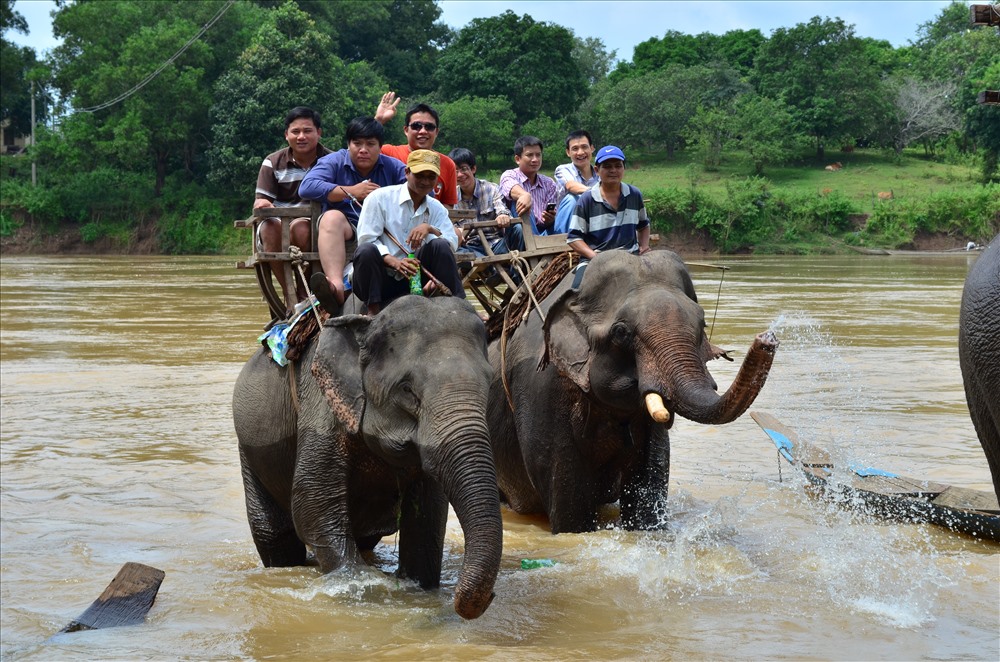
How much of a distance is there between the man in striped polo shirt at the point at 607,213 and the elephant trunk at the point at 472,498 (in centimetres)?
276

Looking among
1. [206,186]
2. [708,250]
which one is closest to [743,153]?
[708,250]

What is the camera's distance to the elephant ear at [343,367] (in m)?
5.11

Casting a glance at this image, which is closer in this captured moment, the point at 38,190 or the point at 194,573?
the point at 194,573

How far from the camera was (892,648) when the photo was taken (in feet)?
16.3

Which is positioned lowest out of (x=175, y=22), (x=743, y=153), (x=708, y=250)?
(x=708, y=250)

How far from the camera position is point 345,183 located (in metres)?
6.30

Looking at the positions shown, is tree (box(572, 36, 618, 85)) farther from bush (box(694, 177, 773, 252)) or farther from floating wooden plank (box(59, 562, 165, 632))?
floating wooden plank (box(59, 562, 165, 632))

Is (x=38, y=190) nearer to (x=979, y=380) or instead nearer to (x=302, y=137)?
(x=302, y=137)

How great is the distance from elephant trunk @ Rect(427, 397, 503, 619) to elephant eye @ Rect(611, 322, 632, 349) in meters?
1.76

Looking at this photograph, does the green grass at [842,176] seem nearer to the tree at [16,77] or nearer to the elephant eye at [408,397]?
the tree at [16,77]

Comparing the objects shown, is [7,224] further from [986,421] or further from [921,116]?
[986,421]

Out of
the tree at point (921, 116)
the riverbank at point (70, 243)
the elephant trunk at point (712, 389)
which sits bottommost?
the riverbank at point (70, 243)

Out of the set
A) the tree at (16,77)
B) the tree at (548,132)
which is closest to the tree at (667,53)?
the tree at (548,132)

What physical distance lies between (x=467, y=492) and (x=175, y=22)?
54147 mm
